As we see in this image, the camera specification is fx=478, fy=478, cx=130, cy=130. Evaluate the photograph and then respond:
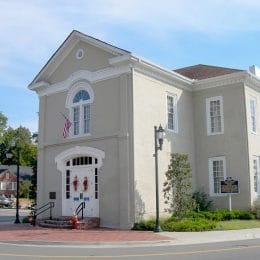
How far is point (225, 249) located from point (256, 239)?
3.81 m

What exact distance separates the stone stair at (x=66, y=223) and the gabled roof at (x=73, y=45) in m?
8.39

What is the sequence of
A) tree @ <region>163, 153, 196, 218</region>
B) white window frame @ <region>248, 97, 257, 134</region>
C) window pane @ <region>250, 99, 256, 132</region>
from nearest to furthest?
1. tree @ <region>163, 153, 196, 218</region>
2. white window frame @ <region>248, 97, 257, 134</region>
3. window pane @ <region>250, 99, 256, 132</region>

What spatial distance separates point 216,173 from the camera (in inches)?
1083

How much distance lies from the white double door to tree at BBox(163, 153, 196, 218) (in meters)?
3.73

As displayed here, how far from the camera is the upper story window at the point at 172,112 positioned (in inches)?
1049

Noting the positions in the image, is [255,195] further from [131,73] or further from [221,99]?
[131,73]

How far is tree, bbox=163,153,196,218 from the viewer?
2258cm

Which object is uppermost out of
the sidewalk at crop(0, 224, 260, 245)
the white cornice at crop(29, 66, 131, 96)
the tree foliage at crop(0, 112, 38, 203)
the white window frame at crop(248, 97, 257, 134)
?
the tree foliage at crop(0, 112, 38, 203)

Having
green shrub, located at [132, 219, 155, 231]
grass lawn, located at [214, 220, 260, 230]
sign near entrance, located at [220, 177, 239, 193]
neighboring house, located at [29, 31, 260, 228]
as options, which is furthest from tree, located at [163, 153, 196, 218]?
sign near entrance, located at [220, 177, 239, 193]

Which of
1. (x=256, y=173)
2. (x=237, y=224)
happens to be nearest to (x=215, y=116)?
(x=256, y=173)

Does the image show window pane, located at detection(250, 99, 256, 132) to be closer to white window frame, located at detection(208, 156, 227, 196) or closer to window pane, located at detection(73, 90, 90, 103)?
white window frame, located at detection(208, 156, 227, 196)

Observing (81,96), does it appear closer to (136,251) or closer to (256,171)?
(256,171)

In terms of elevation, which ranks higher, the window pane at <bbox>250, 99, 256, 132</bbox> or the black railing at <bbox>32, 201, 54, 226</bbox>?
the window pane at <bbox>250, 99, 256, 132</bbox>

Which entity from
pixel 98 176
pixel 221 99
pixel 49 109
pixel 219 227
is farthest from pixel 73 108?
pixel 219 227
